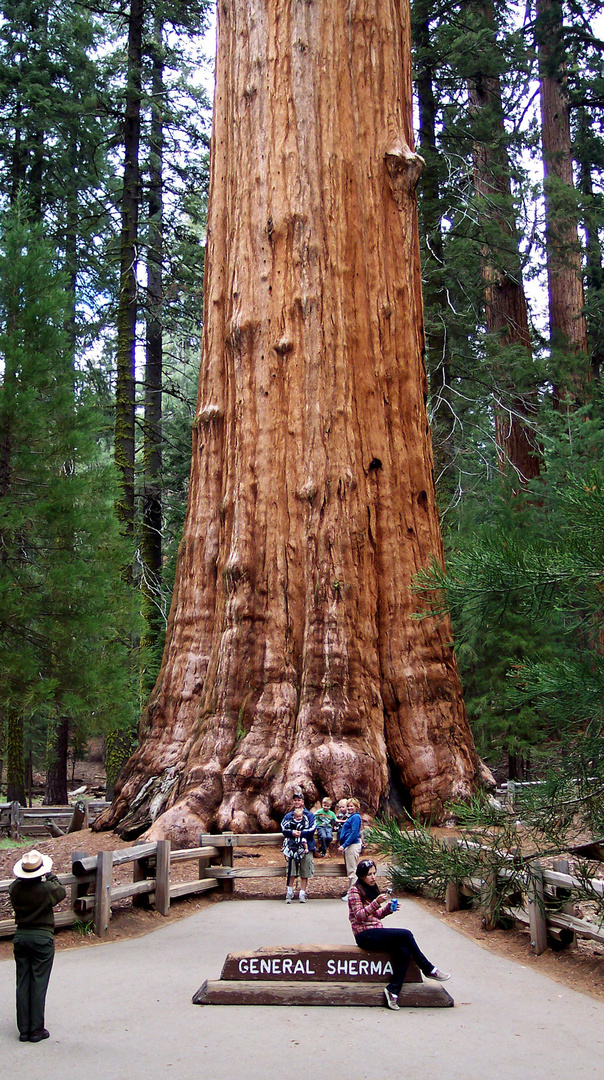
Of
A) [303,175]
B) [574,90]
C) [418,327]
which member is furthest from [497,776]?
[574,90]

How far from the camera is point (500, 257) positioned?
20.7 meters

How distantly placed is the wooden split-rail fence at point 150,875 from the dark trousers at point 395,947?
2.69 meters

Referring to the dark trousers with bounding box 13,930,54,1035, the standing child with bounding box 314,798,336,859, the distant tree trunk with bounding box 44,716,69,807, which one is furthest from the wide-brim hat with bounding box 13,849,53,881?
the distant tree trunk with bounding box 44,716,69,807

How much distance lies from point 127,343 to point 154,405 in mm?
2751

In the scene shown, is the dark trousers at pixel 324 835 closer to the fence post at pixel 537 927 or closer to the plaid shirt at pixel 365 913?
the fence post at pixel 537 927

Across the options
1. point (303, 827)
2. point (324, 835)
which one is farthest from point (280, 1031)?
point (324, 835)

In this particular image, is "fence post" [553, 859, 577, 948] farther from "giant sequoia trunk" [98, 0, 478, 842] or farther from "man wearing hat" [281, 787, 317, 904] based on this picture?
"giant sequoia trunk" [98, 0, 478, 842]

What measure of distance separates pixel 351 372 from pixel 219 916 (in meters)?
6.74

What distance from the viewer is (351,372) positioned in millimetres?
11875

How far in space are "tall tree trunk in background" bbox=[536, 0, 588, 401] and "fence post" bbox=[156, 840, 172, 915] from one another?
15.7 m

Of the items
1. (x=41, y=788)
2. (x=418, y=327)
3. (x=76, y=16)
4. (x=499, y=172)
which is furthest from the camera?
(x=41, y=788)

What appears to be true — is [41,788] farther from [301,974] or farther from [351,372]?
[301,974]

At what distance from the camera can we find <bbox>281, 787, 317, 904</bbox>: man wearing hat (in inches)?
353

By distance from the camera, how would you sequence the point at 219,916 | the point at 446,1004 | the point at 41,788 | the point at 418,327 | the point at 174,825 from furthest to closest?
the point at 41,788 → the point at 418,327 → the point at 174,825 → the point at 219,916 → the point at 446,1004
